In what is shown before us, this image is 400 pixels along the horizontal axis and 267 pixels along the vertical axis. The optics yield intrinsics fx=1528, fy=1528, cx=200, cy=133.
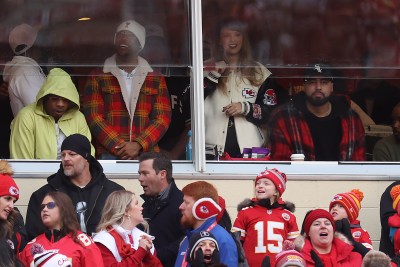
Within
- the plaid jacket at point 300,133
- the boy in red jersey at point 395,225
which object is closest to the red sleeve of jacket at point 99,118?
the plaid jacket at point 300,133

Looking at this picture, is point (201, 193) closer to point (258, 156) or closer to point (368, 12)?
point (258, 156)

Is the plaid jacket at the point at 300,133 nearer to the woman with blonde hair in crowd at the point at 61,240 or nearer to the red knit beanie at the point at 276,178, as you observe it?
the red knit beanie at the point at 276,178

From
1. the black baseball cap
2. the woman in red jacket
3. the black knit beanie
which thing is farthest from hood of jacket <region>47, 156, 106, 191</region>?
the black baseball cap

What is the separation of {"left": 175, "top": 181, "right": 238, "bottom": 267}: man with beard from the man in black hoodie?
0.95 metres

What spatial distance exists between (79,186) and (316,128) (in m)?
2.89

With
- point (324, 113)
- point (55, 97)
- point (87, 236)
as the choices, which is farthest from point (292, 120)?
point (87, 236)

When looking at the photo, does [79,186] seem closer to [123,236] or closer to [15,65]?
[123,236]

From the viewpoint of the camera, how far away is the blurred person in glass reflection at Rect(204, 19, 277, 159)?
571 inches

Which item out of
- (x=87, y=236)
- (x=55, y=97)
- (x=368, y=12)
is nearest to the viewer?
(x=87, y=236)

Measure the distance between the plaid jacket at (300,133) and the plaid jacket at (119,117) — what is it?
1.07m

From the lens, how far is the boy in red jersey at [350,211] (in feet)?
42.3

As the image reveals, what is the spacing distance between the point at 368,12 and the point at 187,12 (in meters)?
1.81

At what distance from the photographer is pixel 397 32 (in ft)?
49.3

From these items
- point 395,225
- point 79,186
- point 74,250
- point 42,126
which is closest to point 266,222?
point 395,225
